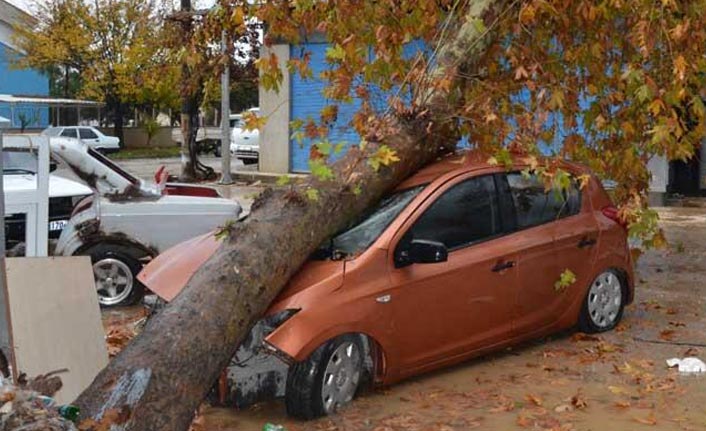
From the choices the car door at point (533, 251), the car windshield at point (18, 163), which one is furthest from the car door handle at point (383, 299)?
the car windshield at point (18, 163)

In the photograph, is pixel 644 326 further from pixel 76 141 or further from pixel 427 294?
pixel 76 141

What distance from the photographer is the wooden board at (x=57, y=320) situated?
5.56 m

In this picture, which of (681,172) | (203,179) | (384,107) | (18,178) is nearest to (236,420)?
(384,107)

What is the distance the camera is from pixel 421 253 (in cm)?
626

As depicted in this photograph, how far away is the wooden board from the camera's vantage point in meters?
5.56

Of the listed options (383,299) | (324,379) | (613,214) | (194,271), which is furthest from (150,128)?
(324,379)

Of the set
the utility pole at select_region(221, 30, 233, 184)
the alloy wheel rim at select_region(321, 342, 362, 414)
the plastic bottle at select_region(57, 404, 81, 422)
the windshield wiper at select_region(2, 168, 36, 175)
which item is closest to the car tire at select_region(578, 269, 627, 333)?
the alloy wheel rim at select_region(321, 342, 362, 414)

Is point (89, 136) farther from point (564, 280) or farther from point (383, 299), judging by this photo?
point (383, 299)

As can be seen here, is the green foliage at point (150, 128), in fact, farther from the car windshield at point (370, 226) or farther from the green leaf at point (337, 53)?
the car windshield at point (370, 226)

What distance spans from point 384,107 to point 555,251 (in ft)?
5.60

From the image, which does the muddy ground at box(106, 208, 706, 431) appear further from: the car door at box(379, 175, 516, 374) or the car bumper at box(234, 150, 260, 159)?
the car bumper at box(234, 150, 260, 159)

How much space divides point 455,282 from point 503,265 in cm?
52

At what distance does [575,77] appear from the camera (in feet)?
25.3

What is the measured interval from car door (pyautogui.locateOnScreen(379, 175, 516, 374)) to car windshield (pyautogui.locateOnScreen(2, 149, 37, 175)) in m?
4.16
